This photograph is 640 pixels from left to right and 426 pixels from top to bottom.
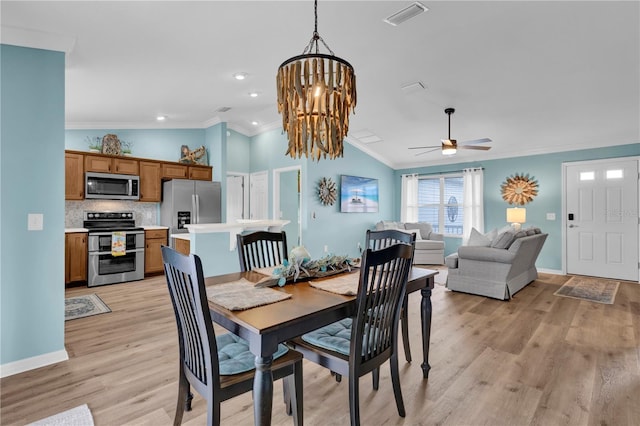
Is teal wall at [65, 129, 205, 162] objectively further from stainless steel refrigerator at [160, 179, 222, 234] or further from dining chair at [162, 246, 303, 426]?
dining chair at [162, 246, 303, 426]

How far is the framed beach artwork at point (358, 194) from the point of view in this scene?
6.69 metres

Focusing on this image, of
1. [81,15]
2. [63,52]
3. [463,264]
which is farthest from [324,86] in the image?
[463,264]

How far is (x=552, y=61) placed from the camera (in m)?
3.38

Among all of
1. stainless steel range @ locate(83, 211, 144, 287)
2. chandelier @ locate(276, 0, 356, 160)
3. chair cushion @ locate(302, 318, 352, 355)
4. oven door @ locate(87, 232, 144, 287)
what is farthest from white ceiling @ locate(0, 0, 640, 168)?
chair cushion @ locate(302, 318, 352, 355)

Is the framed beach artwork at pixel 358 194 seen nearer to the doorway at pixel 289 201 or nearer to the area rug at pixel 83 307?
the doorway at pixel 289 201

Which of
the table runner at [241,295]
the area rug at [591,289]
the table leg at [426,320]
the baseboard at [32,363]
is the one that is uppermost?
the table runner at [241,295]

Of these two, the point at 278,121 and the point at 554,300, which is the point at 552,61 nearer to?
the point at 554,300

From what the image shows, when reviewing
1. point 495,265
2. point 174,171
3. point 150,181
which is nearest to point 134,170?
point 150,181

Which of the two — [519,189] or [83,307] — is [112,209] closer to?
[83,307]

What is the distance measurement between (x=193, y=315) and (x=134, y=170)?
4873 millimetres

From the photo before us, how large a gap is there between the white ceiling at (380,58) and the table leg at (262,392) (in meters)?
2.51

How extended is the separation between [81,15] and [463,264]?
16.0 feet

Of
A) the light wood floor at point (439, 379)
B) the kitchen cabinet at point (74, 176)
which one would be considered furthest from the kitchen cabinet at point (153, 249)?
the light wood floor at point (439, 379)

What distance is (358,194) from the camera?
7.02 meters
